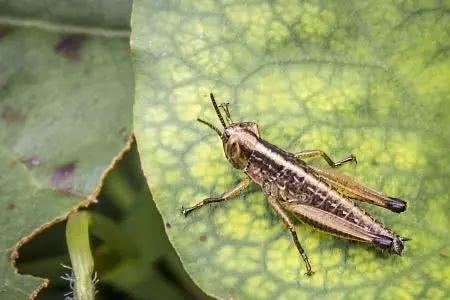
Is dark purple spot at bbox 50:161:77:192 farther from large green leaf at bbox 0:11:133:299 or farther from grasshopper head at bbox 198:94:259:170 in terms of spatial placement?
grasshopper head at bbox 198:94:259:170

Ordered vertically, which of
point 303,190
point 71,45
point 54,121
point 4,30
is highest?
point 4,30

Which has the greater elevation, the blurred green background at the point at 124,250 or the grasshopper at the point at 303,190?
the blurred green background at the point at 124,250

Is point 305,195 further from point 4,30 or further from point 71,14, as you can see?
point 4,30

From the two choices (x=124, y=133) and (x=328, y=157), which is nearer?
(x=328, y=157)

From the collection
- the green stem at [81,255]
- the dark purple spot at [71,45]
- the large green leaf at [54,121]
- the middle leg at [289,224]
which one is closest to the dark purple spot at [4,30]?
the large green leaf at [54,121]

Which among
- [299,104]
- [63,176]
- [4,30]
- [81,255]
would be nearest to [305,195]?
[299,104]

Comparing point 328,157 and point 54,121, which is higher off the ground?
point 54,121

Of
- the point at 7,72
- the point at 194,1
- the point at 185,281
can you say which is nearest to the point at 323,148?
the point at 194,1

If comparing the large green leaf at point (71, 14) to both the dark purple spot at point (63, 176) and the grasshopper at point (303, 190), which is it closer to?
the dark purple spot at point (63, 176)
